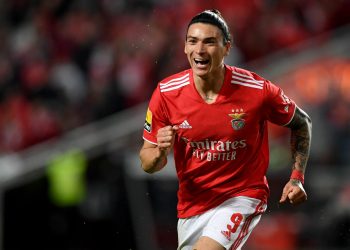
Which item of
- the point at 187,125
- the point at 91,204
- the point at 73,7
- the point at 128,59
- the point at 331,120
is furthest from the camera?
the point at 73,7

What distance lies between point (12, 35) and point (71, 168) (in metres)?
3.72

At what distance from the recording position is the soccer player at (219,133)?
5.19 metres

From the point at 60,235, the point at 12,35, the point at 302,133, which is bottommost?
the point at 60,235

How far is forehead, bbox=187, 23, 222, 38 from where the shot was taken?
202 inches

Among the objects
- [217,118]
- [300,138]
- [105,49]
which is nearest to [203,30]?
[217,118]

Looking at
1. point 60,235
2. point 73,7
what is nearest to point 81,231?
point 60,235

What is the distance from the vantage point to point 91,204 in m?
9.50

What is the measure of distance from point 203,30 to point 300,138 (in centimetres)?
97

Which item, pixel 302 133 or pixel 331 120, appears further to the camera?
pixel 331 120

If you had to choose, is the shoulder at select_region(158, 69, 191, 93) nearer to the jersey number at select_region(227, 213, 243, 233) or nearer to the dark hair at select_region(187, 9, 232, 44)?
the dark hair at select_region(187, 9, 232, 44)

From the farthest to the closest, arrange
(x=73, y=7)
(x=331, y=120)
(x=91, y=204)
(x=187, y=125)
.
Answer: (x=73, y=7) → (x=91, y=204) → (x=331, y=120) → (x=187, y=125)

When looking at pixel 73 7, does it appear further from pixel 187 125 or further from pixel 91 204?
pixel 187 125

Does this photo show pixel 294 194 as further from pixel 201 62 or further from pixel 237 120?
pixel 201 62

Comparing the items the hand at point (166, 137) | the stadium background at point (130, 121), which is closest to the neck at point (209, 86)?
the hand at point (166, 137)
